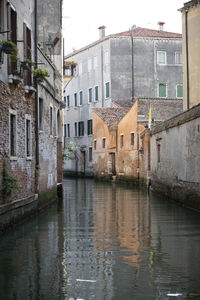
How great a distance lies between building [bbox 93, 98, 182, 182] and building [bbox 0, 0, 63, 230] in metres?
15.5

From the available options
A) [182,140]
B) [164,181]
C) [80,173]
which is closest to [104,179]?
[80,173]

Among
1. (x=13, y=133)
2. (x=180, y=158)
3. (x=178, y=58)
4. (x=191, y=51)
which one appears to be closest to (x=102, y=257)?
(x=13, y=133)

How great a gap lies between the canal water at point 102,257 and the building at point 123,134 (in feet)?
63.3

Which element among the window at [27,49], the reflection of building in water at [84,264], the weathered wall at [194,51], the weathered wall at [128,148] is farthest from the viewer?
the weathered wall at [128,148]

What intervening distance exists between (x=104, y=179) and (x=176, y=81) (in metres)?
11.2

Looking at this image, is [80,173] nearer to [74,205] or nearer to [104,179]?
[104,179]

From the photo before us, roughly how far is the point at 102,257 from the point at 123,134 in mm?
30668

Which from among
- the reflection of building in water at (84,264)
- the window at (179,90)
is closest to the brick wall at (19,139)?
the reflection of building in water at (84,264)

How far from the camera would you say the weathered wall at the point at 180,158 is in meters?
18.5

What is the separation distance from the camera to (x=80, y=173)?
5312 cm

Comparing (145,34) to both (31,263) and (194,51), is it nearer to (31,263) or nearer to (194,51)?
(194,51)

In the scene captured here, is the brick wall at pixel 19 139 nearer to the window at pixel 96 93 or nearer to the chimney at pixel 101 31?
the window at pixel 96 93

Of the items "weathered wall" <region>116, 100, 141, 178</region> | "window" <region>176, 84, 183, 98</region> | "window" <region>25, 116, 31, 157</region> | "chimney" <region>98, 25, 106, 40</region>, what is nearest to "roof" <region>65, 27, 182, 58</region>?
"chimney" <region>98, 25, 106, 40</region>

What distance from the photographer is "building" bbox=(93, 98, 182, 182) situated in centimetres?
3600
